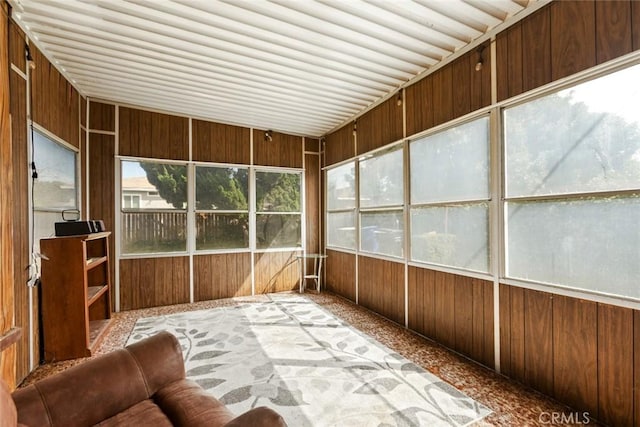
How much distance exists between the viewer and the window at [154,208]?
4496mm

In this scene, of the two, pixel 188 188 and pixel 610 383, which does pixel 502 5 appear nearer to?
pixel 610 383

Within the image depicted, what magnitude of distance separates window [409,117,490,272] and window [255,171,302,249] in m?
2.70

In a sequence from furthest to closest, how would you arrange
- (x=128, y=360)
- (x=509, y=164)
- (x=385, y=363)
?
(x=385, y=363), (x=509, y=164), (x=128, y=360)

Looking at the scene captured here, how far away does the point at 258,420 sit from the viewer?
39.9 inches

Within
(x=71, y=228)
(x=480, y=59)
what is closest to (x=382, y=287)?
(x=480, y=59)

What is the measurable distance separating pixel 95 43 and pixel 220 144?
2317 millimetres

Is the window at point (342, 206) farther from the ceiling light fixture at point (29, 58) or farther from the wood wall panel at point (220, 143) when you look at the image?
the ceiling light fixture at point (29, 58)

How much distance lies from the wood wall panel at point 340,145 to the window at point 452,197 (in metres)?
1.53

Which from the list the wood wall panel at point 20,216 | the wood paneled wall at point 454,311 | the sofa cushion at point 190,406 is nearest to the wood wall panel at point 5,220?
the wood wall panel at point 20,216

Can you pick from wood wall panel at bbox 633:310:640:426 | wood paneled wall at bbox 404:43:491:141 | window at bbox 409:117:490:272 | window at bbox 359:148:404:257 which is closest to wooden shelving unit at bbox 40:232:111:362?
window at bbox 359:148:404:257

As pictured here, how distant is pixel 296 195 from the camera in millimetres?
5793

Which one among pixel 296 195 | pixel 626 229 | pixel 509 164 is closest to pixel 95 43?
pixel 296 195

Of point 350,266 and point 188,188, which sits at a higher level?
point 188,188

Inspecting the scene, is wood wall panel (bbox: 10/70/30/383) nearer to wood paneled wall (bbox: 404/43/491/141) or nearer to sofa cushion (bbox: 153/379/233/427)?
sofa cushion (bbox: 153/379/233/427)
